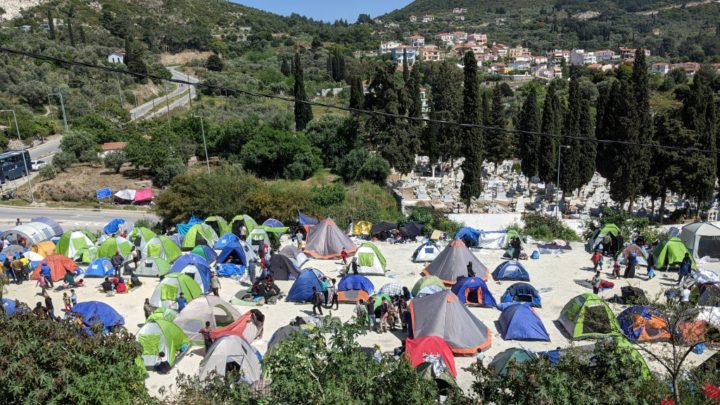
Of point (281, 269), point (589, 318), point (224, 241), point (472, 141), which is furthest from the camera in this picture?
point (472, 141)

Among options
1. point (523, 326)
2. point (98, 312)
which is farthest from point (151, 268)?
point (523, 326)

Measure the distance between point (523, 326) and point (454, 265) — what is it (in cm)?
468

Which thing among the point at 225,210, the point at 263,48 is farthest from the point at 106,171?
the point at 263,48

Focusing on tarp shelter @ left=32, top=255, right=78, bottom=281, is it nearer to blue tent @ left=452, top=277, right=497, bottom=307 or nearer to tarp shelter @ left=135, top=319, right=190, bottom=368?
tarp shelter @ left=135, top=319, right=190, bottom=368

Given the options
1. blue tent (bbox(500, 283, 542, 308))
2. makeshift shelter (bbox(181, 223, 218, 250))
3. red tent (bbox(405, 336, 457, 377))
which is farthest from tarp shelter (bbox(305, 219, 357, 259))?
red tent (bbox(405, 336, 457, 377))

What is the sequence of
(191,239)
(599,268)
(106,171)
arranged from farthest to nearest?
(106,171) → (191,239) → (599,268)

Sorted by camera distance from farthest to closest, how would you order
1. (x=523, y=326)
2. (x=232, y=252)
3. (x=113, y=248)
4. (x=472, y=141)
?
(x=472, y=141), (x=113, y=248), (x=232, y=252), (x=523, y=326)

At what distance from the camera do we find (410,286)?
18.9 m

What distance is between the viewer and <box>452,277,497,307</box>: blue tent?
54.3 ft

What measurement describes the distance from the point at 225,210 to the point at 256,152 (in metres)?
13.7

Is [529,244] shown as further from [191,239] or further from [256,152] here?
[256,152]

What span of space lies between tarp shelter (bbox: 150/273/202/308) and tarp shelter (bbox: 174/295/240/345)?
1.56 m

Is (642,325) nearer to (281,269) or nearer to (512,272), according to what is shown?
(512,272)

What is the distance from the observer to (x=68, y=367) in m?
7.38
